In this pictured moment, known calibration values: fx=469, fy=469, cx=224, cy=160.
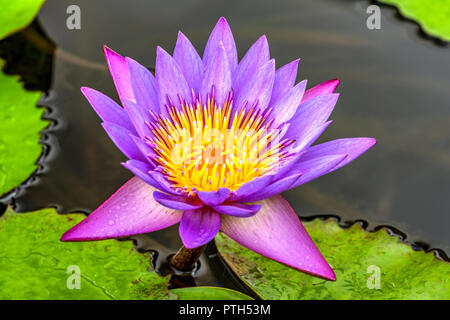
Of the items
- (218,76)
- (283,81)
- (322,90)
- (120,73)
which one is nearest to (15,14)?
(120,73)

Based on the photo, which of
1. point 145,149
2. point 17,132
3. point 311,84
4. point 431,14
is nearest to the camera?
point 145,149

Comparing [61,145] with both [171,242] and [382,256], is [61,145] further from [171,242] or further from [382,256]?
[382,256]

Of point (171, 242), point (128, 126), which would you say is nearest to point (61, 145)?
point (171, 242)

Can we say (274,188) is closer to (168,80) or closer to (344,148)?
(344,148)

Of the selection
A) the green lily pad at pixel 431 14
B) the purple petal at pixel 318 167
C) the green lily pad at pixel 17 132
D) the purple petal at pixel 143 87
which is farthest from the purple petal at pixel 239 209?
the green lily pad at pixel 431 14

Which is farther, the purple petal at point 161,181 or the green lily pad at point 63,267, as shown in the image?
the green lily pad at point 63,267

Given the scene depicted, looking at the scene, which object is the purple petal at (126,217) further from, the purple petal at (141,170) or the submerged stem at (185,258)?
the submerged stem at (185,258)
